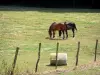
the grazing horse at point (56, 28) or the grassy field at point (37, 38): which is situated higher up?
the grazing horse at point (56, 28)

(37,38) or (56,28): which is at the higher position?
(56,28)

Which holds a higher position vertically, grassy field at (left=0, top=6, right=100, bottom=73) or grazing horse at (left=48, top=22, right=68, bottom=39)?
grazing horse at (left=48, top=22, right=68, bottom=39)

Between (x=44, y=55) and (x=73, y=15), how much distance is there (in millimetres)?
19269

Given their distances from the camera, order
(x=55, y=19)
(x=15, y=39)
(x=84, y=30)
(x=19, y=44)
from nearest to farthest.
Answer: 1. (x=19, y=44)
2. (x=15, y=39)
3. (x=84, y=30)
4. (x=55, y=19)

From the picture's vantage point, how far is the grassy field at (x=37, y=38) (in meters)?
17.7

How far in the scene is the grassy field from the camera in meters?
17.7

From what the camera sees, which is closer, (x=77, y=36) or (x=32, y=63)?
(x=32, y=63)

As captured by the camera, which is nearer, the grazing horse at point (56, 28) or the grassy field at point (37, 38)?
the grassy field at point (37, 38)

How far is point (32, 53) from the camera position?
63.9 ft

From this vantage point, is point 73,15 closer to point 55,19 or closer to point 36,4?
point 55,19

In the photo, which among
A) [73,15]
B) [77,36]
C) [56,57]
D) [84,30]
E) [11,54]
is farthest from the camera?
[73,15]

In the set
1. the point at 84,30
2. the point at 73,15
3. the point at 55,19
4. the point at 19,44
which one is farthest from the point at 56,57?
the point at 73,15

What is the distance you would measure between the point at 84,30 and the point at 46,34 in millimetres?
3282

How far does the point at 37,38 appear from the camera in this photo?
81.9ft
